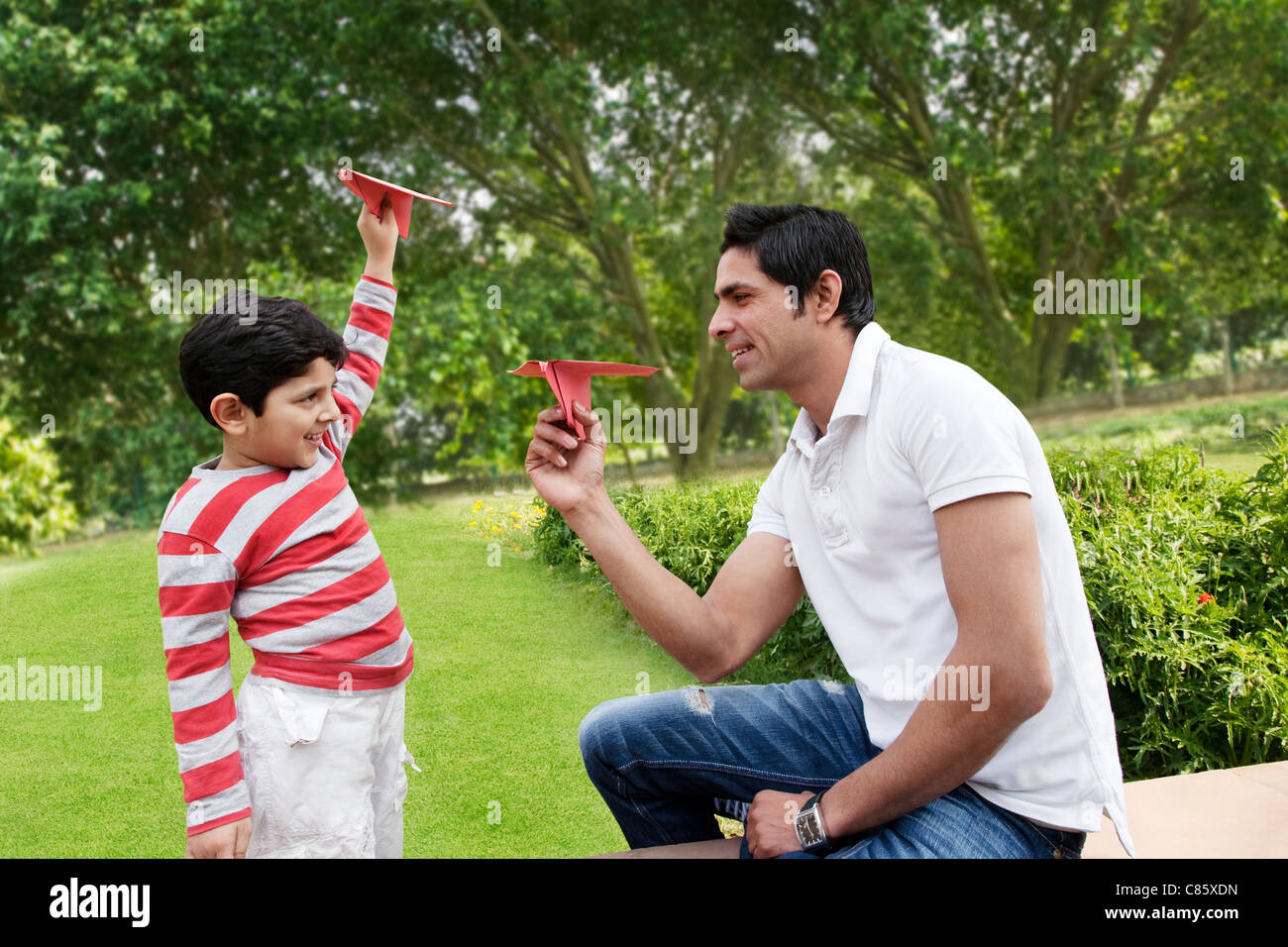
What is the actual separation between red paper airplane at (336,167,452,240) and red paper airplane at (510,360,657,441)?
0.42m

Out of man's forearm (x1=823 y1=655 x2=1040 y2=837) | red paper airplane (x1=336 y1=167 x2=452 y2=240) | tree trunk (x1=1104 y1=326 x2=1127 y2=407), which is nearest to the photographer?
man's forearm (x1=823 y1=655 x2=1040 y2=837)

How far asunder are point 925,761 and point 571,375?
2.21ft

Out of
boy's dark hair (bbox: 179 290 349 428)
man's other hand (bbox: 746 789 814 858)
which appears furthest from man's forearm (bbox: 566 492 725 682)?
boy's dark hair (bbox: 179 290 349 428)

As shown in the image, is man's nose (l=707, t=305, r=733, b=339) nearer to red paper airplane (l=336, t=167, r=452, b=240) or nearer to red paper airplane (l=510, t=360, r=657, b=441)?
red paper airplane (l=510, t=360, r=657, b=441)

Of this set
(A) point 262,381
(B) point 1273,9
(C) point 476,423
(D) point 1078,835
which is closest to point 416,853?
(A) point 262,381

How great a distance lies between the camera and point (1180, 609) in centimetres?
247

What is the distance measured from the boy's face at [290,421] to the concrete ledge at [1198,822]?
74 cm

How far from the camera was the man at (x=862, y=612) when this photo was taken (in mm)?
1282

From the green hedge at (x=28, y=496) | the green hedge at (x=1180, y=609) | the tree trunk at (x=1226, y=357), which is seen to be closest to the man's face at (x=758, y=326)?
the green hedge at (x=1180, y=609)

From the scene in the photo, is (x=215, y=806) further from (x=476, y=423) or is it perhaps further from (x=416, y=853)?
(x=476, y=423)

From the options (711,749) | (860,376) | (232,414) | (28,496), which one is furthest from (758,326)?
(28,496)

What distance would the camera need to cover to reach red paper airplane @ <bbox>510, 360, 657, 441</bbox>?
1.43m

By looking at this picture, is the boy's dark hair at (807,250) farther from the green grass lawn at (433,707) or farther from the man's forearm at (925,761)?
the green grass lawn at (433,707)

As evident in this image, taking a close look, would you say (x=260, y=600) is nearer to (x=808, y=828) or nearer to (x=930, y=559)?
(x=808, y=828)
